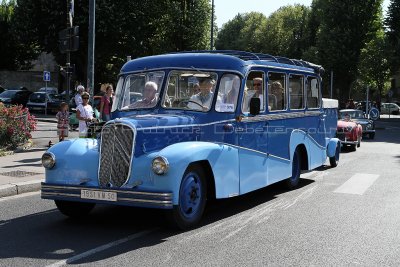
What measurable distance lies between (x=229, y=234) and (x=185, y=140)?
4.59ft

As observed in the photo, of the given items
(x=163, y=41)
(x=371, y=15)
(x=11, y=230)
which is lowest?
(x=11, y=230)

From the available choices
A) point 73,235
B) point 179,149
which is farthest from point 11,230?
point 179,149

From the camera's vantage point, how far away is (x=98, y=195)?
6.48 m

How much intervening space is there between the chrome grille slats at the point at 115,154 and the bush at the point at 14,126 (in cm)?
793

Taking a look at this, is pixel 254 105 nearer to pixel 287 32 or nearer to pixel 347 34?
pixel 347 34

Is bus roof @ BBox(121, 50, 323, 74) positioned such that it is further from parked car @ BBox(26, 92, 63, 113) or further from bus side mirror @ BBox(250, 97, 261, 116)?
parked car @ BBox(26, 92, 63, 113)

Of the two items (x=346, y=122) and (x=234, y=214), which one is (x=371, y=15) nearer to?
(x=346, y=122)

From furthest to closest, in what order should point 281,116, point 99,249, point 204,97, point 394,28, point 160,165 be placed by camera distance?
1. point 394,28
2. point 281,116
3. point 204,97
4. point 160,165
5. point 99,249

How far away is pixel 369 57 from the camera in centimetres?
4975

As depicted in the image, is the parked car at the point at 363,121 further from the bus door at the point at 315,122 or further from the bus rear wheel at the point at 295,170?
the bus rear wheel at the point at 295,170

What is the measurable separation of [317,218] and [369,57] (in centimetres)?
4560

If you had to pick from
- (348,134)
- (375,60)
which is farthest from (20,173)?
(375,60)

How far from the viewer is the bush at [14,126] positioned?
44.8 feet

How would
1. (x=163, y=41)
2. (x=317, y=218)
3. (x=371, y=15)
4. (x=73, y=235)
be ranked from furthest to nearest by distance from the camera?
1. (x=371, y=15)
2. (x=163, y=41)
3. (x=317, y=218)
4. (x=73, y=235)
